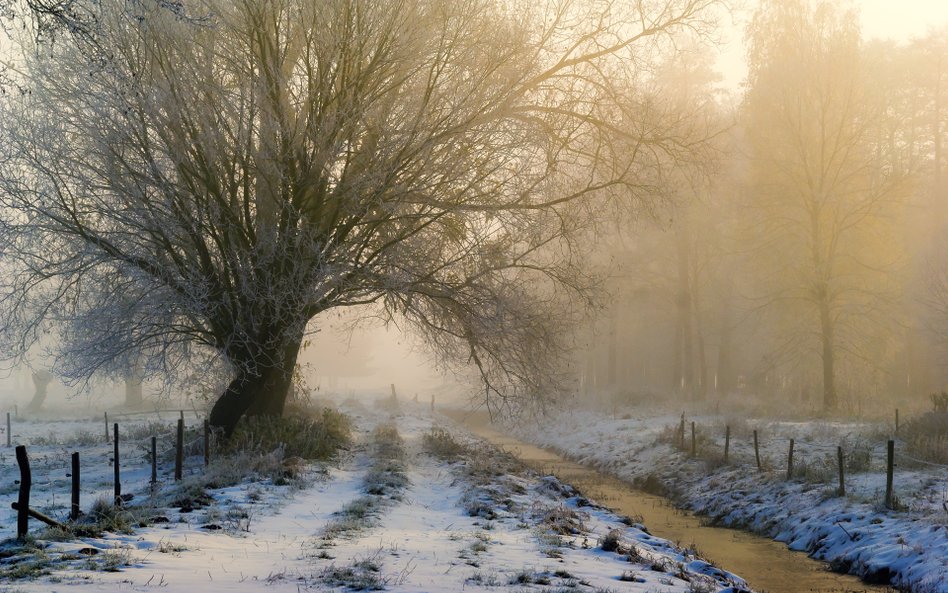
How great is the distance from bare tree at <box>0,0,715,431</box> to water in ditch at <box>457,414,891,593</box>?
349 centimetres

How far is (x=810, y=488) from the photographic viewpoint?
47.5 feet

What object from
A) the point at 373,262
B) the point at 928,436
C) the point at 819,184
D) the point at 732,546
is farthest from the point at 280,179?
the point at 819,184

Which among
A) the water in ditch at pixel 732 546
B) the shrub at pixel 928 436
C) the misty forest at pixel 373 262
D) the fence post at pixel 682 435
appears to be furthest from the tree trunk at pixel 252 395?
the shrub at pixel 928 436

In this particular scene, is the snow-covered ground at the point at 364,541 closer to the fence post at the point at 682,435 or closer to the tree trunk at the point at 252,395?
the tree trunk at the point at 252,395

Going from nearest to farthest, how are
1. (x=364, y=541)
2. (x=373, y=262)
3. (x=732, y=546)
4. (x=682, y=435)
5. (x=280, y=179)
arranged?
(x=364, y=541), (x=732, y=546), (x=280, y=179), (x=373, y=262), (x=682, y=435)

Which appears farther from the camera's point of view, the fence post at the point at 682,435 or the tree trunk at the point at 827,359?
the tree trunk at the point at 827,359

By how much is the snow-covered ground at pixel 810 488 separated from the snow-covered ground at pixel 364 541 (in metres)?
2.52

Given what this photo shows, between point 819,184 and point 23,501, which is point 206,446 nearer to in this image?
point 23,501

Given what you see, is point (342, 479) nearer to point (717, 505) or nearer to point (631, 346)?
point (717, 505)

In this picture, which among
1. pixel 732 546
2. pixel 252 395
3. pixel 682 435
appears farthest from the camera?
pixel 682 435

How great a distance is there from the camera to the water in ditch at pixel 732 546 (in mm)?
10227

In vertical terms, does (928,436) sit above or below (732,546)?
above

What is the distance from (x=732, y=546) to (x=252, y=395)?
10134 millimetres

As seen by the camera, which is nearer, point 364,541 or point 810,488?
point 364,541
